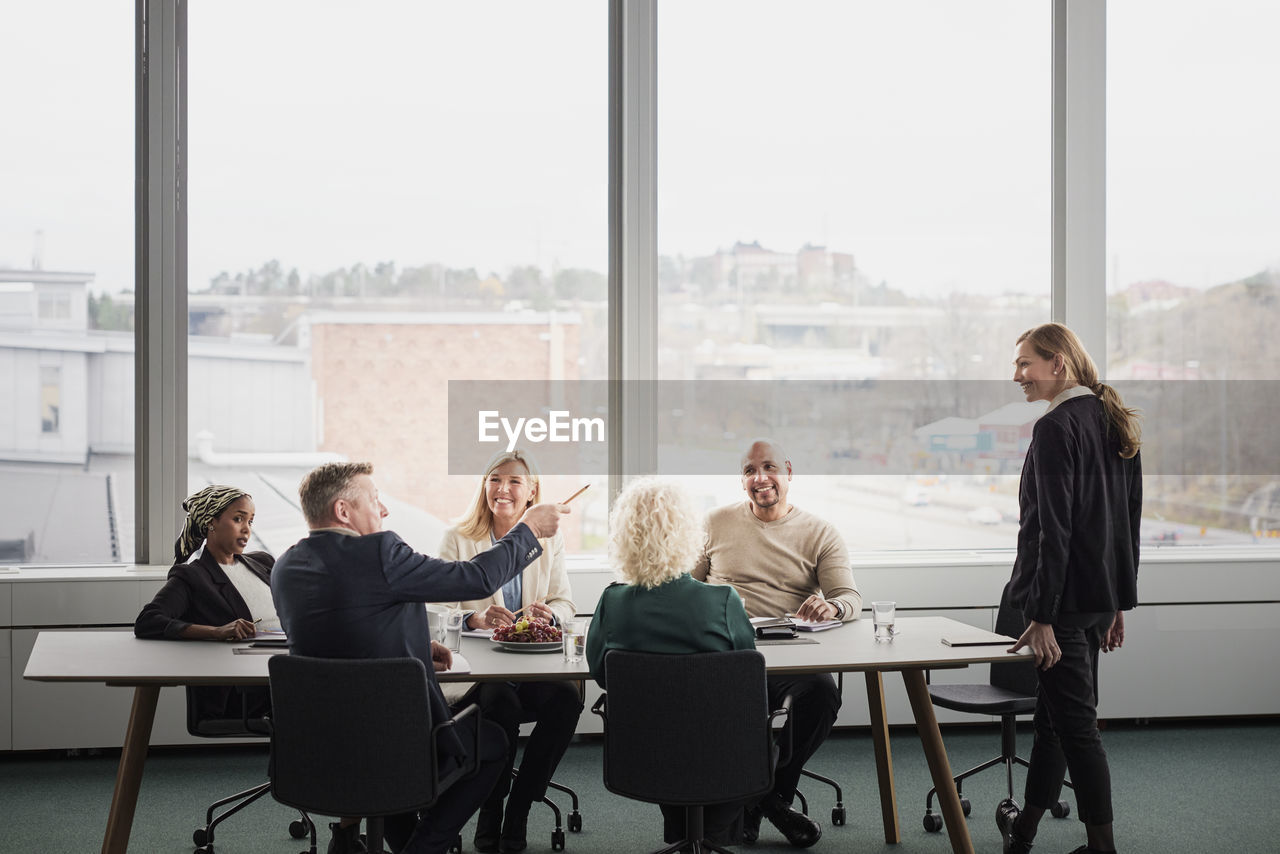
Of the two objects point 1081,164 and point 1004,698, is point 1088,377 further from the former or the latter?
point 1081,164

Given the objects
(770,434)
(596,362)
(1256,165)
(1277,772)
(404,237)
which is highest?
(1256,165)

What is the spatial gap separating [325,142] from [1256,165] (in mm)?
4433

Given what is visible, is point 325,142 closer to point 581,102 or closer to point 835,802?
point 581,102

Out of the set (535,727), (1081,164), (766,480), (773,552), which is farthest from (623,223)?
(535,727)

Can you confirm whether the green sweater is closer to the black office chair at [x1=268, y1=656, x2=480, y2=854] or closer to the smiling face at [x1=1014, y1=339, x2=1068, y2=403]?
the black office chair at [x1=268, y1=656, x2=480, y2=854]

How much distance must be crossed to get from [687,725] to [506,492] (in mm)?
1491

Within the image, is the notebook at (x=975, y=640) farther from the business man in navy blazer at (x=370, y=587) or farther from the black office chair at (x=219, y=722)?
the black office chair at (x=219, y=722)

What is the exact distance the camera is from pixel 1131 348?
561cm

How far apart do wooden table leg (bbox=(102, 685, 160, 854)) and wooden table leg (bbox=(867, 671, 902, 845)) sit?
7.53ft

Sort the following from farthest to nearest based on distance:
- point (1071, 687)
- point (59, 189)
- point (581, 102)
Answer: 1. point (581, 102)
2. point (59, 189)
3. point (1071, 687)

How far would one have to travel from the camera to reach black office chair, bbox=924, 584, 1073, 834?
391 cm

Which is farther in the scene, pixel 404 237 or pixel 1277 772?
pixel 404 237

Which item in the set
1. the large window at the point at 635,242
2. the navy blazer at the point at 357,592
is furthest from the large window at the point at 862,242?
the navy blazer at the point at 357,592

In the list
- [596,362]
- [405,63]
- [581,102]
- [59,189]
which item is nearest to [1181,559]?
[596,362]
